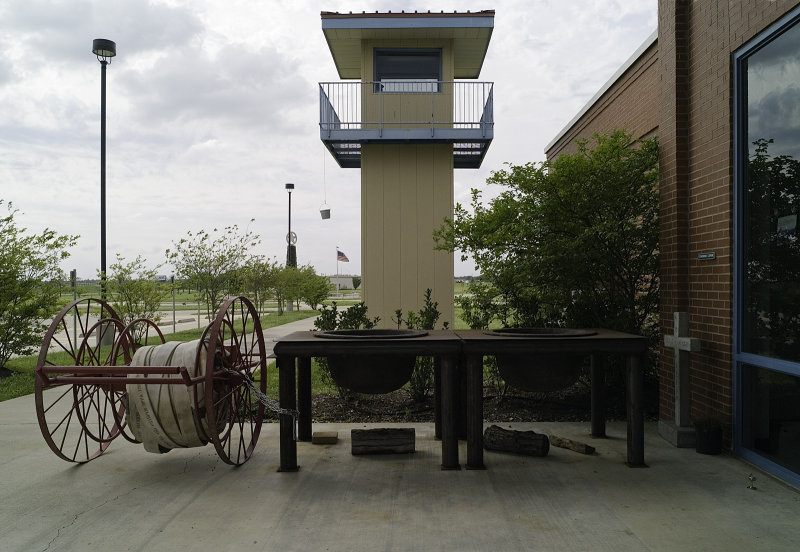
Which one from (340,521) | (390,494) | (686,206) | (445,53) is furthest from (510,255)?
(445,53)

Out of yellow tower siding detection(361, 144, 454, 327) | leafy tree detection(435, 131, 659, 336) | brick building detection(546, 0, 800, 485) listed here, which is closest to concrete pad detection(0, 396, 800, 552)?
brick building detection(546, 0, 800, 485)

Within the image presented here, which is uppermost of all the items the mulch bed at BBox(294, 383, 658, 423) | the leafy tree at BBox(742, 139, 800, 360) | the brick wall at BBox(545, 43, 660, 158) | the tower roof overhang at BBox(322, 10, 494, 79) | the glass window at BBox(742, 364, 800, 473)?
the tower roof overhang at BBox(322, 10, 494, 79)

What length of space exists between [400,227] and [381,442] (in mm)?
8008

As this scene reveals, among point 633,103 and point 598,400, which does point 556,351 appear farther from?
point 633,103

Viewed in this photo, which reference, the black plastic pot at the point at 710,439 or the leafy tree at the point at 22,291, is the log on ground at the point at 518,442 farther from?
the leafy tree at the point at 22,291

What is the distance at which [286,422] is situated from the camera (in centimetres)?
542

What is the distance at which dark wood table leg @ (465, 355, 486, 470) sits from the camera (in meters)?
5.41

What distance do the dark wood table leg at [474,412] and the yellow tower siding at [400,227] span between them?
7.92m

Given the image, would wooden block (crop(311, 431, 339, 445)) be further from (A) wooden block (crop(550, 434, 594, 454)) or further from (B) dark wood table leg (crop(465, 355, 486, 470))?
(A) wooden block (crop(550, 434, 594, 454))

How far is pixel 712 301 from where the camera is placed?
19.3 ft

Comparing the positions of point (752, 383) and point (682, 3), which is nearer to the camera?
point (752, 383)

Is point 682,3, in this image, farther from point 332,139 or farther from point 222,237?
point 222,237

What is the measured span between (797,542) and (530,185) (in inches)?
191

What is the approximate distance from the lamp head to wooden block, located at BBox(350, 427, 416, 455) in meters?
12.9
